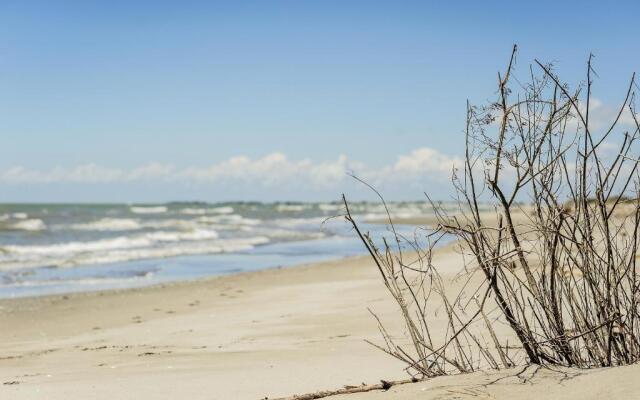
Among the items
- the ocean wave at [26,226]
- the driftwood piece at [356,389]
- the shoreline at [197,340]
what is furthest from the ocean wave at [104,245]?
the driftwood piece at [356,389]

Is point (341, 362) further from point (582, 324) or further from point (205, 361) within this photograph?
point (582, 324)

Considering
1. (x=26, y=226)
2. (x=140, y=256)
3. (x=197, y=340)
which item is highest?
(x=26, y=226)

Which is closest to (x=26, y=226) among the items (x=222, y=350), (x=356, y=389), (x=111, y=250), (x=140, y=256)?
(x=111, y=250)

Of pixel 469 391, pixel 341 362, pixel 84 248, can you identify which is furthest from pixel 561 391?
pixel 84 248

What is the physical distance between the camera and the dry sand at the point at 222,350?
12.4ft

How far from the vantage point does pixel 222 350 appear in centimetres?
694

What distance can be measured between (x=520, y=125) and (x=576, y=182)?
0.46m

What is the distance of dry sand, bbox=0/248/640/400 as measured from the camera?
379 cm

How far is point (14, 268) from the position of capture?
59.8 ft

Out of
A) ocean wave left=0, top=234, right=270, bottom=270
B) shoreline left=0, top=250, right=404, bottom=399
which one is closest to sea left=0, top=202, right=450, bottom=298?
ocean wave left=0, top=234, right=270, bottom=270

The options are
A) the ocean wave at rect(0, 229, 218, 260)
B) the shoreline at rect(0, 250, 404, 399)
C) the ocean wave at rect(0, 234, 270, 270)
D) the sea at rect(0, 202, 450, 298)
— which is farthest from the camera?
the ocean wave at rect(0, 229, 218, 260)

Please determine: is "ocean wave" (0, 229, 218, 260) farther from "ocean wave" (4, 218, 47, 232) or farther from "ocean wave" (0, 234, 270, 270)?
"ocean wave" (4, 218, 47, 232)

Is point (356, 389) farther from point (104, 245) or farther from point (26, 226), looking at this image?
point (26, 226)

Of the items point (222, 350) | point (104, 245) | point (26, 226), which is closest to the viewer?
point (222, 350)
